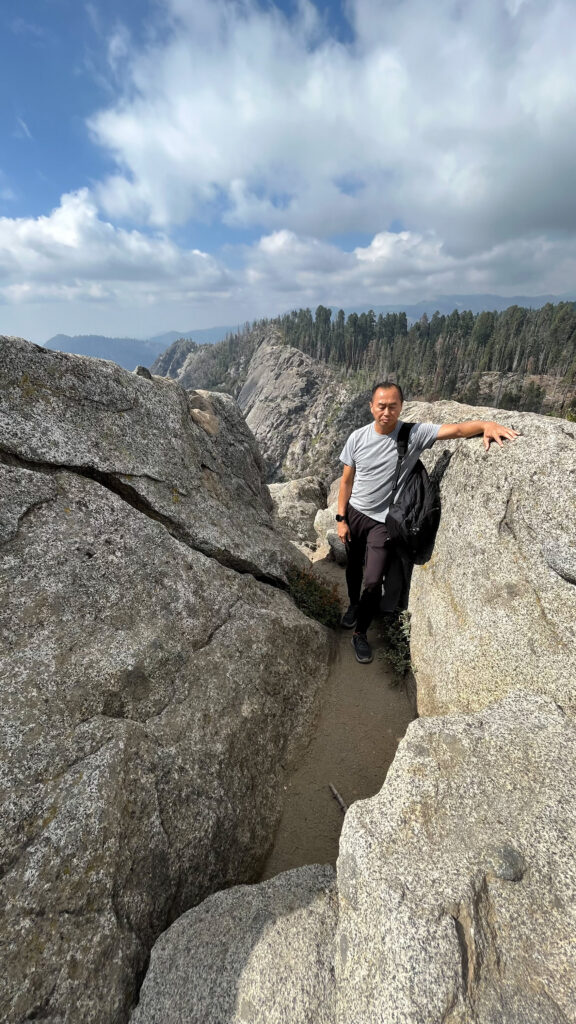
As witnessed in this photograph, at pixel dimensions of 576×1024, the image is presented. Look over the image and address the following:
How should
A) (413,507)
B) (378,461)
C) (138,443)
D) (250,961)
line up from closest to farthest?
(250,961) < (413,507) < (378,461) < (138,443)

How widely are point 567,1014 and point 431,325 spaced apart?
726 feet

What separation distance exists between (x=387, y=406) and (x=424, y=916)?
786cm

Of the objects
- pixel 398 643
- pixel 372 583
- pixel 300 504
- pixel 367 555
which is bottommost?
pixel 300 504

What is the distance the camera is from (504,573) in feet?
26.4

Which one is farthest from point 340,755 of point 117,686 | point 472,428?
point 472,428

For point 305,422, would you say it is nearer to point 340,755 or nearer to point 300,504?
point 300,504

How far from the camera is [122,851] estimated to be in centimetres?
600

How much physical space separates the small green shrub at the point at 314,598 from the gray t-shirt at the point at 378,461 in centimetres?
338

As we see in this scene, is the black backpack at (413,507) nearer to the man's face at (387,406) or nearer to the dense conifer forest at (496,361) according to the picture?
the man's face at (387,406)

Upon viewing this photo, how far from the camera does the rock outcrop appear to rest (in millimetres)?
4449

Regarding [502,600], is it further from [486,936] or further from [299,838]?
[299,838]

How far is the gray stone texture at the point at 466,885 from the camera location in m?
4.38

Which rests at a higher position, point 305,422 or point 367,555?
point 367,555

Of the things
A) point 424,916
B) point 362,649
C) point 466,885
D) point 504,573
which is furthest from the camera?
point 362,649
